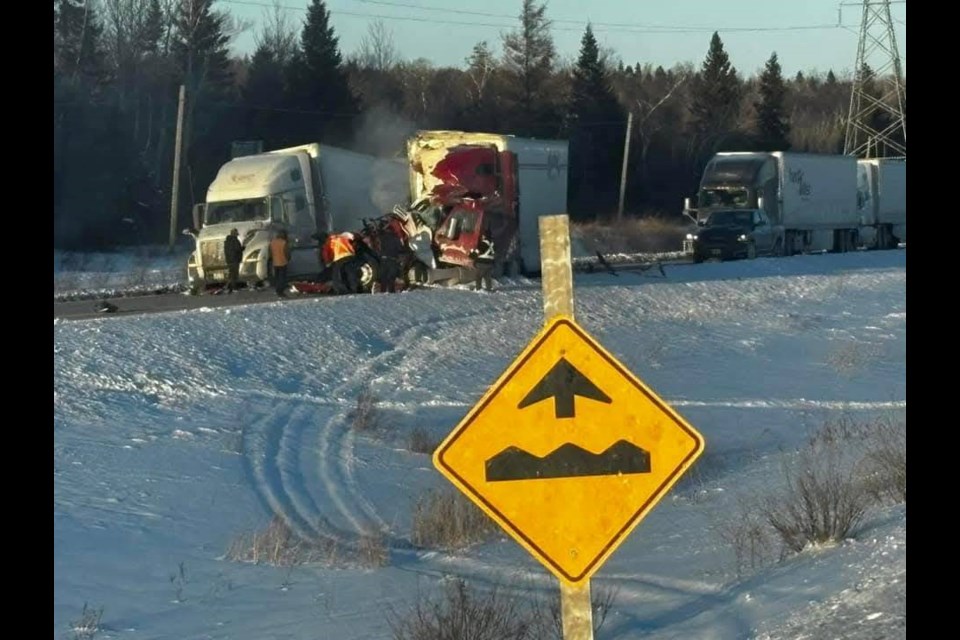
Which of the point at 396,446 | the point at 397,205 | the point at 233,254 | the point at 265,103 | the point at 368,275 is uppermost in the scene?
→ the point at 265,103

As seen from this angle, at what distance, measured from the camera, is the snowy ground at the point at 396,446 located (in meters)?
9.95

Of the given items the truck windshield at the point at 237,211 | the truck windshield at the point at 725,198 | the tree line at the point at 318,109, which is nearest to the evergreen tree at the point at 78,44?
the tree line at the point at 318,109

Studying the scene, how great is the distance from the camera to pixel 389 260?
102 ft

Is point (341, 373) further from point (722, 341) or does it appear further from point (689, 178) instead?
point (689, 178)

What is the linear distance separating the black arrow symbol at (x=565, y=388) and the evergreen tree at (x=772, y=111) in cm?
7679

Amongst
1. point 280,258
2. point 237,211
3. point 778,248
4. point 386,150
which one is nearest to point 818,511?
point 280,258

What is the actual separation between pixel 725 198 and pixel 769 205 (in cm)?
160

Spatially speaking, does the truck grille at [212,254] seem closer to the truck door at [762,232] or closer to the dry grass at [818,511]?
the truck door at [762,232]

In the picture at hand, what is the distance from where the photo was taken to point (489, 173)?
3209 cm

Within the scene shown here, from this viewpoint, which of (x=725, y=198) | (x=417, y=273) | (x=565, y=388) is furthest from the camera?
(x=725, y=198)

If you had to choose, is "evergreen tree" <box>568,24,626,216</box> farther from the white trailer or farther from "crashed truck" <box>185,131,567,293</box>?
"crashed truck" <box>185,131,567,293</box>

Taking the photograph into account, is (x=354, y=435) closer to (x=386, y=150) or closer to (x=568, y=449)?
(x=568, y=449)

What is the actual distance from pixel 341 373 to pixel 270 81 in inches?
1985

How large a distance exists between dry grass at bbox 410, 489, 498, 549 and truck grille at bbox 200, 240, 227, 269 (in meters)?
19.4
